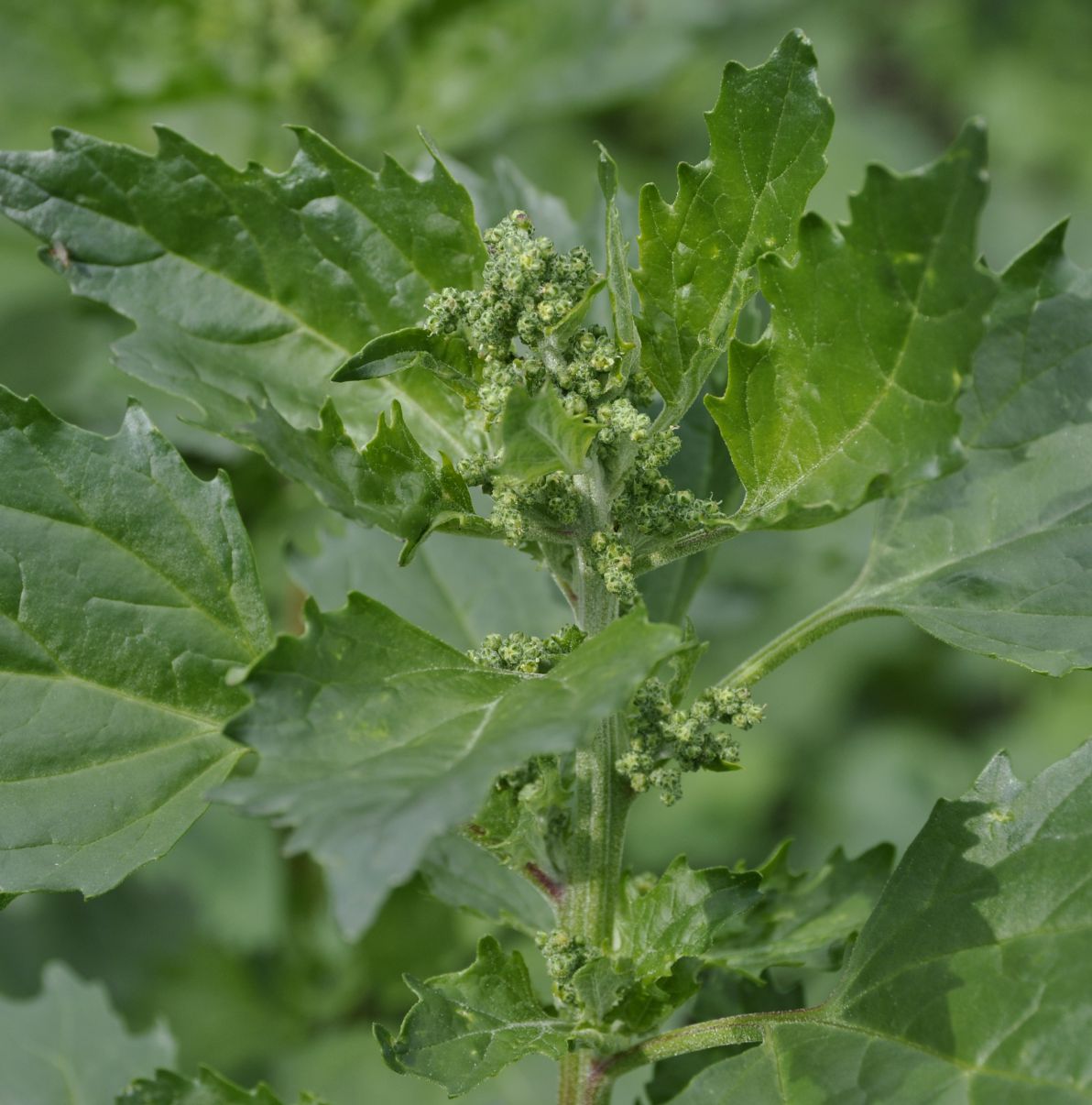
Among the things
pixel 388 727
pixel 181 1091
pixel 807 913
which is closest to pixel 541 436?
pixel 388 727

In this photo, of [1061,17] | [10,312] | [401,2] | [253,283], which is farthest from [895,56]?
[253,283]

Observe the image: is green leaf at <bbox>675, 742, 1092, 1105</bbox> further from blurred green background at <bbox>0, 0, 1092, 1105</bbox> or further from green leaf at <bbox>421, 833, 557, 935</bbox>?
blurred green background at <bbox>0, 0, 1092, 1105</bbox>

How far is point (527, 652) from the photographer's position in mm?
1770

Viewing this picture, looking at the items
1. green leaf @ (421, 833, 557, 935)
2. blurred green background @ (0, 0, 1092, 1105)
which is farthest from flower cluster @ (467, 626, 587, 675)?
blurred green background @ (0, 0, 1092, 1105)

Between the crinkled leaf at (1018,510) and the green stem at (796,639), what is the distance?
0.04 ft

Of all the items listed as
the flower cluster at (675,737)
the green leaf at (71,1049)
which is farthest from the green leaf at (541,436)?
the green leaf at (71,1049)

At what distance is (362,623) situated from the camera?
5.27ft

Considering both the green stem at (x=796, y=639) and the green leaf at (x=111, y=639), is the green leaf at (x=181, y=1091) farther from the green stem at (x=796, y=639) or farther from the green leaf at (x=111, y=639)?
the green stem at (x=796, y=639)

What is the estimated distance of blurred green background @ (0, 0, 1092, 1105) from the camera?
361 cm

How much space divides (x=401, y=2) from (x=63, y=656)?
2.83 meters

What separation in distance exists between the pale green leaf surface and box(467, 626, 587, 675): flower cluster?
2.92 feet

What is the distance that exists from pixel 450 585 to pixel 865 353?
1.35m

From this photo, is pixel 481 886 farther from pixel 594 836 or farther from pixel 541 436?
pixel 541 436

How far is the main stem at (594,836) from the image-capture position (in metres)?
1.90
